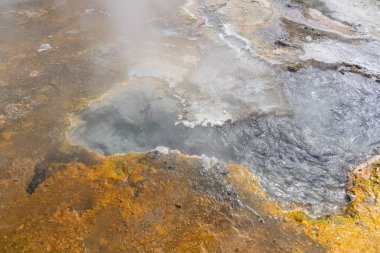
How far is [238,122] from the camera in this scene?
15.9 ft

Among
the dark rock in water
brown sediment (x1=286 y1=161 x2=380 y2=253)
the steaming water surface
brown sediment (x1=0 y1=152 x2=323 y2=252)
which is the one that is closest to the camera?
brown sediment (x1=0 y1=152 x2=323 y2=252)

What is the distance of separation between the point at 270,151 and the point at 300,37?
12.4 feet

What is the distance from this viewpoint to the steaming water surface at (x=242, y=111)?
14.1 ft

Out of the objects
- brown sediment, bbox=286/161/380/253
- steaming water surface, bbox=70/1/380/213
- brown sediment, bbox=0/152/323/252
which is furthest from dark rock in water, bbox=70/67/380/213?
brown sediment, bbox=0/152/323/252

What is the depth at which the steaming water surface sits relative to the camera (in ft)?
14.1

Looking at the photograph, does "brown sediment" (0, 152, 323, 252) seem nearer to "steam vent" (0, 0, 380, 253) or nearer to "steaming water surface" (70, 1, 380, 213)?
"steam vent" (0, 0, 380, 253)

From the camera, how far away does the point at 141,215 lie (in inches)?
136

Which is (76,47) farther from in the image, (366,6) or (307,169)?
(366,6)

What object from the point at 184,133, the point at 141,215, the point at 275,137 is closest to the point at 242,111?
the point at 275,137

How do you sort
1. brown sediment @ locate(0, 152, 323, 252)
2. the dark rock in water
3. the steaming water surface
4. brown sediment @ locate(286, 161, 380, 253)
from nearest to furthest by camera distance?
brown sediment @ locate(0, 152, 323, 252) < brown sediment @ locate(286, 161, 380, 253) < the dark rock in water < the steaming water surface

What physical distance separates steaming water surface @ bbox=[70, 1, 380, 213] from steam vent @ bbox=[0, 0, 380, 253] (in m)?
0.02

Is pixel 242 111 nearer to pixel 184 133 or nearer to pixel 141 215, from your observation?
Result: pixel 184 133

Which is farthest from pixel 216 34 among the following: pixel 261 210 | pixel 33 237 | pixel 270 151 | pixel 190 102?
pixel 33 237

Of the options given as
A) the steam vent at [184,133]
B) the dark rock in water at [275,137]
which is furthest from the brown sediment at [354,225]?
the dark rock in water at [275,137]
